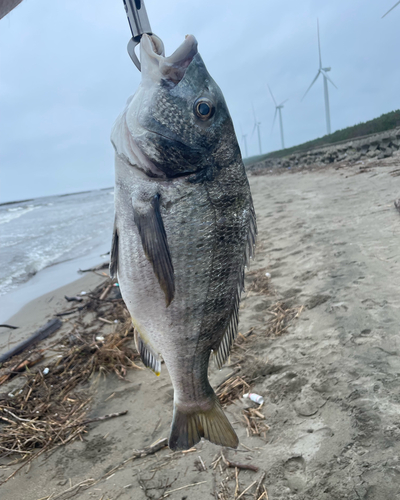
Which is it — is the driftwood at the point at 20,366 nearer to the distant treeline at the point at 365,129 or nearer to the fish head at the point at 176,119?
the fish head at the point at 176,119

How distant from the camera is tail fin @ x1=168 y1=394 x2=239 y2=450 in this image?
1.70 meters

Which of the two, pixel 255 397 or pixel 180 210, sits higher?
pixel 180 210

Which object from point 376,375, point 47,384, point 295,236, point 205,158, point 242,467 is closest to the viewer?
point 205,158

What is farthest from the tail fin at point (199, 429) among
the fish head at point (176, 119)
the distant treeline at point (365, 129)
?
the distant treeline at point (365, 129)

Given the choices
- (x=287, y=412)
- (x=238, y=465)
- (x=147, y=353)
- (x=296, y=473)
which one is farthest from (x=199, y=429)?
(x=287, y=412)

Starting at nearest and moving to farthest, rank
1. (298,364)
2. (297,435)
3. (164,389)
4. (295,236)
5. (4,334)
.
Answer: (297,435)
(298,364)
(164,389)
(4,334)
(295,236)

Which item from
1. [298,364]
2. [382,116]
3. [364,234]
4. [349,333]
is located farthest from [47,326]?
[382,116]

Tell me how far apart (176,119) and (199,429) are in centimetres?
163

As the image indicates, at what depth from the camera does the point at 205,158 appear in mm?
1604

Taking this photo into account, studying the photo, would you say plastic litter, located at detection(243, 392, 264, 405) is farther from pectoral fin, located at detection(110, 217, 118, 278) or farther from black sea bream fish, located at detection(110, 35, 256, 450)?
pectoral fin, located at detection(110, 217, 118, 278)

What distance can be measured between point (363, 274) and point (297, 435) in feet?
7.99

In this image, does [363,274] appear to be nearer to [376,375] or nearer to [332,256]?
[332,256]

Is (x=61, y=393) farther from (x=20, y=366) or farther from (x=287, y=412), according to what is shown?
(x=287, y=412)

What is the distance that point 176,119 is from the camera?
1.59m
